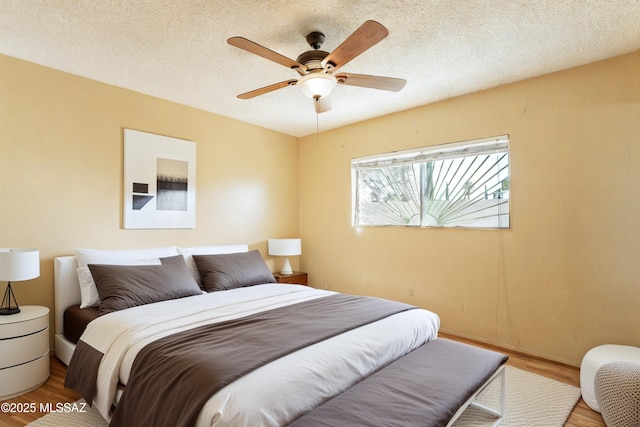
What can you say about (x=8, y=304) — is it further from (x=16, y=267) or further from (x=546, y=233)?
(x=546, y=233)

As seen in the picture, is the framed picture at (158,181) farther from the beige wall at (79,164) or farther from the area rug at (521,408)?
the area rug at (521,408)

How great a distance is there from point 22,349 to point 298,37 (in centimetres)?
290

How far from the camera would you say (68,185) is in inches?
117

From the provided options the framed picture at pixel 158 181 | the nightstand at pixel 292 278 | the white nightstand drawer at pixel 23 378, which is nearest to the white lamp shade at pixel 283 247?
the nightstand at pixel 292 278

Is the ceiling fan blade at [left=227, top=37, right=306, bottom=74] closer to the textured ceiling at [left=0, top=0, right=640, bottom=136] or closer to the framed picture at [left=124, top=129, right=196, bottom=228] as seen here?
the textured ceiling at [left=0, top=0, right=640, bottom=136]

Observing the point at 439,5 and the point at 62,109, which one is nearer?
the point at 439,5

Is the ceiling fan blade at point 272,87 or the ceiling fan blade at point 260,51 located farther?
the ceiling fan blade at point 272,87

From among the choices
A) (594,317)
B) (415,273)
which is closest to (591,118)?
(594,317)

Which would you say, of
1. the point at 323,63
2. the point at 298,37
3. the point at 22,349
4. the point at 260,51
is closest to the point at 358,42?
the point at 323,63

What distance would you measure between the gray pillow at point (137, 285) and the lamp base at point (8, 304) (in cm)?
52

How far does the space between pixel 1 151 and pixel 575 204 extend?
15.4 ft

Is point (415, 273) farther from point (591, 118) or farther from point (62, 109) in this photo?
point (62, 109)

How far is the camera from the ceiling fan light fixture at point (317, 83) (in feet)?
7.08

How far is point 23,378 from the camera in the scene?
229 centimetres
